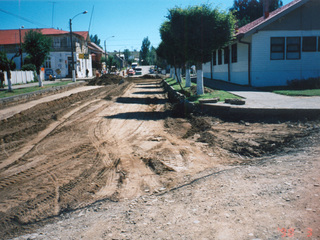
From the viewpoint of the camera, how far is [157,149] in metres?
6.39

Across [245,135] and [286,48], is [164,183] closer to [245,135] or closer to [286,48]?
[245,135]

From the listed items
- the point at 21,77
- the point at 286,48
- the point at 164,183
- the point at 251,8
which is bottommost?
the point at 164,183

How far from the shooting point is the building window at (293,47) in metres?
19.0

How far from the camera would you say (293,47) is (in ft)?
62.5

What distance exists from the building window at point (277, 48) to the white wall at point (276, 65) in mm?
258

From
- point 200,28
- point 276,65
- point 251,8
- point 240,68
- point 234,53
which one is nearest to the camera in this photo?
point 200,28

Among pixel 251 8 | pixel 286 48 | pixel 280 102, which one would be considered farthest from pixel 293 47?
pixel 251 8

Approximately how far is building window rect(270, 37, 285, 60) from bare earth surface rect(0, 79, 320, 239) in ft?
39.9

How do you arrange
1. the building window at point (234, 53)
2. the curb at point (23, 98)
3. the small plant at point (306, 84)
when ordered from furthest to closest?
the building window at point (234, 53), the curb at point (23, 98), the small plant at point (306, 84)

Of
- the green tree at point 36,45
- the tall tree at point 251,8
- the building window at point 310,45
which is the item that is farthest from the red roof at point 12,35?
the building window at point 310,45

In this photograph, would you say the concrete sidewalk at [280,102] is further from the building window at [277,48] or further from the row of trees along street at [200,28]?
the building window at [277,48]

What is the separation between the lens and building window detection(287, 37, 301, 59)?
19.0m

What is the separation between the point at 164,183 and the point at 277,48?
56.7 feet

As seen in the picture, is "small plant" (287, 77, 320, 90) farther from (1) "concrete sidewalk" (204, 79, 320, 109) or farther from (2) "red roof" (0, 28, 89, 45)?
(2) "red roof" (0, 28, 89, 45)
